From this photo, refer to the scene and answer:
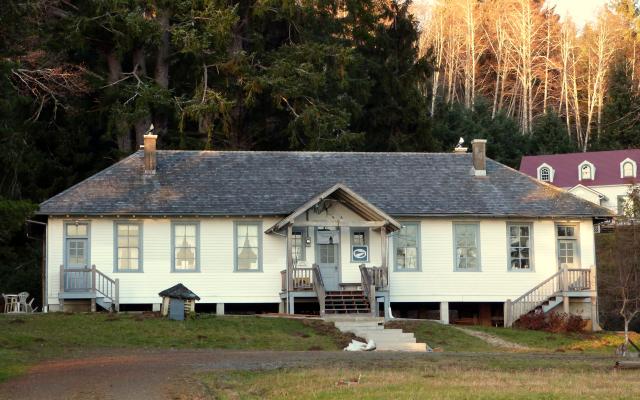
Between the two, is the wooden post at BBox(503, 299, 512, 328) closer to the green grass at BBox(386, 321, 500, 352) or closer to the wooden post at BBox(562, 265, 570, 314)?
the wooden post at BBox(562, 265, 570, 314)

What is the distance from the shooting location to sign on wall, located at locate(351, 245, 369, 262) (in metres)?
36.6

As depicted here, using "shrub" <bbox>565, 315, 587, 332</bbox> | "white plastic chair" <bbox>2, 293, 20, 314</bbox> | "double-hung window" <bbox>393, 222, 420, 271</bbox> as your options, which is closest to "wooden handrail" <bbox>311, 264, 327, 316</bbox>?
"double-hung window" <bbox>393, 222, 420, 271</bbox>

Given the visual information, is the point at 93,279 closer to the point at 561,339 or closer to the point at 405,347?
the point at 405,347

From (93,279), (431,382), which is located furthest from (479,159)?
(431,382)

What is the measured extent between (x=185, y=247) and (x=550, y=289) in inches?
460

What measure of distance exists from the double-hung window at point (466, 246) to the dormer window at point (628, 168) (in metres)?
39.3

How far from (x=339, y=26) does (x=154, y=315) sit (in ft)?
88.6

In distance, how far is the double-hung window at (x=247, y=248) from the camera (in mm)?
36094

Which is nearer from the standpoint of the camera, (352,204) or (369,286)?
(369,286)

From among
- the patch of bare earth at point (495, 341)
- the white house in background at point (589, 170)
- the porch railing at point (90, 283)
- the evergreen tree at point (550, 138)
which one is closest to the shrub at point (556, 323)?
the patch of bare earth at point (495, 341)

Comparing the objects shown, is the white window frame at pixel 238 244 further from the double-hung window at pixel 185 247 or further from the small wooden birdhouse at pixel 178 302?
the small wooden birdhouse at pixel 178 302

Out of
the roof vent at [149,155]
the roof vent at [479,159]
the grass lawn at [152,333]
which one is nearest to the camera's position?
the grass lawn at [152,333]

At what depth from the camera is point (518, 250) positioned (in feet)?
123

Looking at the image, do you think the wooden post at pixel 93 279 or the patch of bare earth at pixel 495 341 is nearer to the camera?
the patch of bare earth at pixel 495 341
